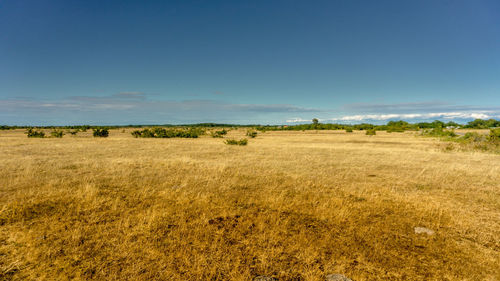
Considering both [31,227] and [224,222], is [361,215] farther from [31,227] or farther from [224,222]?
[31,227]

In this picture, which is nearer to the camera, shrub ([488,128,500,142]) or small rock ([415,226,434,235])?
small rock ([415,226,434,235])

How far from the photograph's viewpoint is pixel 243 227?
21.3 feet

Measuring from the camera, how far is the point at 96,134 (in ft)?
161

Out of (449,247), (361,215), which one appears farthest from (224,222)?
(449,247)

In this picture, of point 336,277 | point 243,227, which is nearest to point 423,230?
point 336,277

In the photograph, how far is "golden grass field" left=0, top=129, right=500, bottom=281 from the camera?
4645 mm

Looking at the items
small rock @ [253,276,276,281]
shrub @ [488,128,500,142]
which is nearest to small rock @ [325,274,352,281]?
small rock @ [253,276,276,281]

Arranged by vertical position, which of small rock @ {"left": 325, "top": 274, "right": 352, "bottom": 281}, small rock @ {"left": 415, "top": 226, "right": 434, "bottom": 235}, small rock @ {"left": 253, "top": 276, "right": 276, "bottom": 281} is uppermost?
small rock @ {"left": 253, "top": 276, "right": 276, "bottom": 281}

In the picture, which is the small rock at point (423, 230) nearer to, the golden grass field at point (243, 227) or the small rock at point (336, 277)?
the golden grass field at point (243, 227)

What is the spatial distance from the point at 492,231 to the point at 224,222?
24.9ft

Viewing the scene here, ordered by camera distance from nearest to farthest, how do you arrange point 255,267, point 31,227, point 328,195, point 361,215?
point 255,267
point 31,227
point 361,215
point 328,195

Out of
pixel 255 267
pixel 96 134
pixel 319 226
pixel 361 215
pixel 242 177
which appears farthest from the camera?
pixel 96 134

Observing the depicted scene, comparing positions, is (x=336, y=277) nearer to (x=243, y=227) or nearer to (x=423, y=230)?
(x=243, y=227)

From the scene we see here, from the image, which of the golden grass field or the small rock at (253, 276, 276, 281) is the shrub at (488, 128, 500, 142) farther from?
the small rock at (253, 276, 276, 281)
